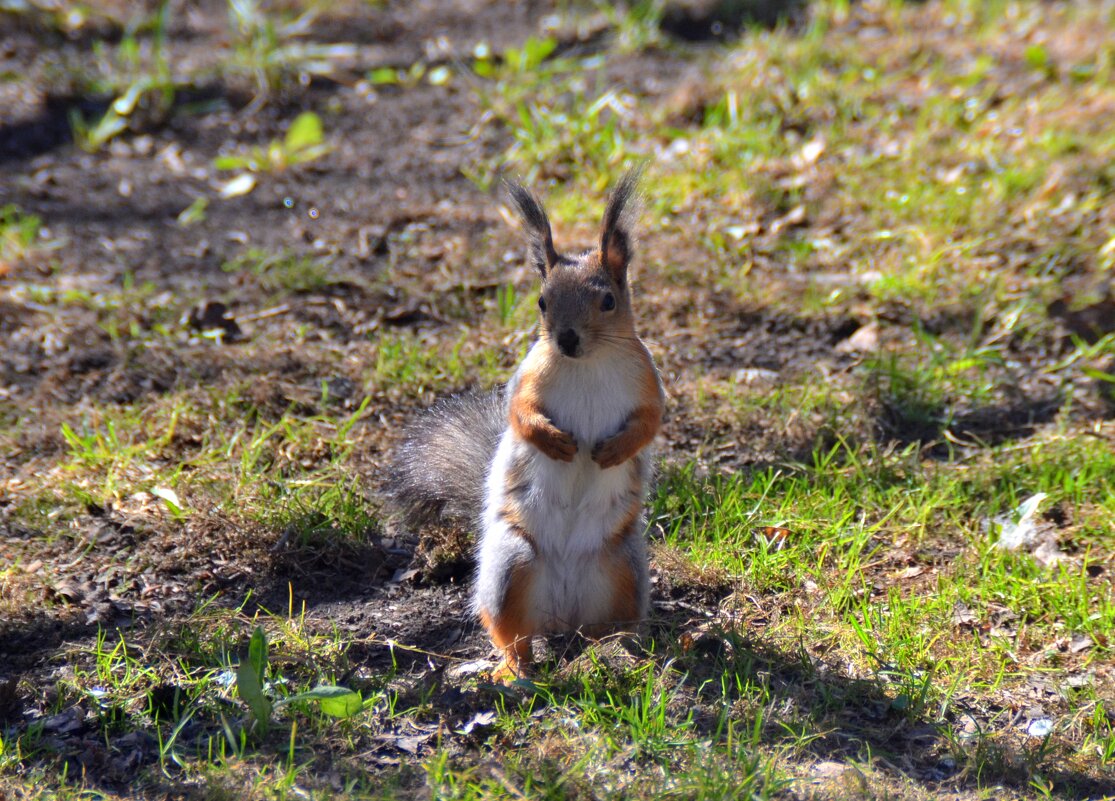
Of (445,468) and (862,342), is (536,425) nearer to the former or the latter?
(445,468)

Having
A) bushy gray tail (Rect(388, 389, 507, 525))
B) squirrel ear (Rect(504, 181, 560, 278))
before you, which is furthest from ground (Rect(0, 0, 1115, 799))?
squirrel ear (Rect(504, 181, 560, 278))

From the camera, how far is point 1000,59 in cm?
548

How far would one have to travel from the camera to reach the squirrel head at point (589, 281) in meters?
2.57

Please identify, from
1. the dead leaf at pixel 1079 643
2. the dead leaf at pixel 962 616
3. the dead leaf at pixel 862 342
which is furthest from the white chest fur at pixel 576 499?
the dead leaf at pixel 862 342

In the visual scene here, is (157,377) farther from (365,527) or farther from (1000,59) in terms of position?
(1000,59)

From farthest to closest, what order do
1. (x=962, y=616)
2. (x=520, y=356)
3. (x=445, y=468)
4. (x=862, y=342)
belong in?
(x=862, y=342) → (x=520, y=356) → (x=445, y=468) → (x=962, y=616)

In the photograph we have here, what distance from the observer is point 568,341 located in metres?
2.53

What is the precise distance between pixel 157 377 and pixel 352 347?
2.01 ft

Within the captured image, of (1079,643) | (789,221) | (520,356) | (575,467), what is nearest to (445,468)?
(575,467)

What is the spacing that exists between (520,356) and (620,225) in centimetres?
111

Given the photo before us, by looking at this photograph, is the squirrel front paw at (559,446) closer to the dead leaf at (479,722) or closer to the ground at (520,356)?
the ground at (520,356)

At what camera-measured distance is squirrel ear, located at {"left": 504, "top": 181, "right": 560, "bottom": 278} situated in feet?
8.66

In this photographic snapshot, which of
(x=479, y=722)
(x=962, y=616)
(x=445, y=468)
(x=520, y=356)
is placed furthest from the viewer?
(x=520, y=356)

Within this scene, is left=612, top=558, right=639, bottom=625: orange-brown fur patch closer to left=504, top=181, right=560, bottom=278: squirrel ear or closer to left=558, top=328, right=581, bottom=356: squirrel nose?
left=558, top=328, right=581, bottom=356: squirrel nose
